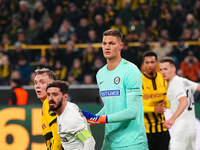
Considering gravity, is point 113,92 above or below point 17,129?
above

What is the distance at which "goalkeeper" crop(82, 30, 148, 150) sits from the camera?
14.2 feet

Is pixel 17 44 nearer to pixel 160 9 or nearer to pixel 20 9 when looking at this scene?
pixel 20 9

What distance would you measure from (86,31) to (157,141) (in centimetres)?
689

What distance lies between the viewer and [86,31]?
13.4 metres

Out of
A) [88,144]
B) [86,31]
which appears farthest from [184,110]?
[86,31]

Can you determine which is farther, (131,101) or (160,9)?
(160,9)

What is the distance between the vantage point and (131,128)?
4.45 m

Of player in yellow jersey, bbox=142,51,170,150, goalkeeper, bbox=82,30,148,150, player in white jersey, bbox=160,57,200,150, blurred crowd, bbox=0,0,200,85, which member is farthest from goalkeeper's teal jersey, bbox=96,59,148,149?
blurred crowd, bbox=0,0,200,85

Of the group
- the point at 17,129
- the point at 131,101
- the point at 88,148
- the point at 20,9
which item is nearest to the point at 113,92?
the point at 131,101

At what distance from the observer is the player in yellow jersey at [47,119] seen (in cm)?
485

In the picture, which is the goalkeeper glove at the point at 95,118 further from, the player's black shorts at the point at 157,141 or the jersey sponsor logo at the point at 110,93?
the player's black shorts at the point at 157,141

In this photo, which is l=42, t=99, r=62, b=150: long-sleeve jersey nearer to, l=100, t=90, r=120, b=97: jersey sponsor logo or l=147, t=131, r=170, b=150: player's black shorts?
l=100, t=90, r=120, b=97: jersey sponsor logo

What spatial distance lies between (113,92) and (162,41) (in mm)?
7945

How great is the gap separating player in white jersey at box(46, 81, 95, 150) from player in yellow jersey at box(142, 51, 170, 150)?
2639mm
